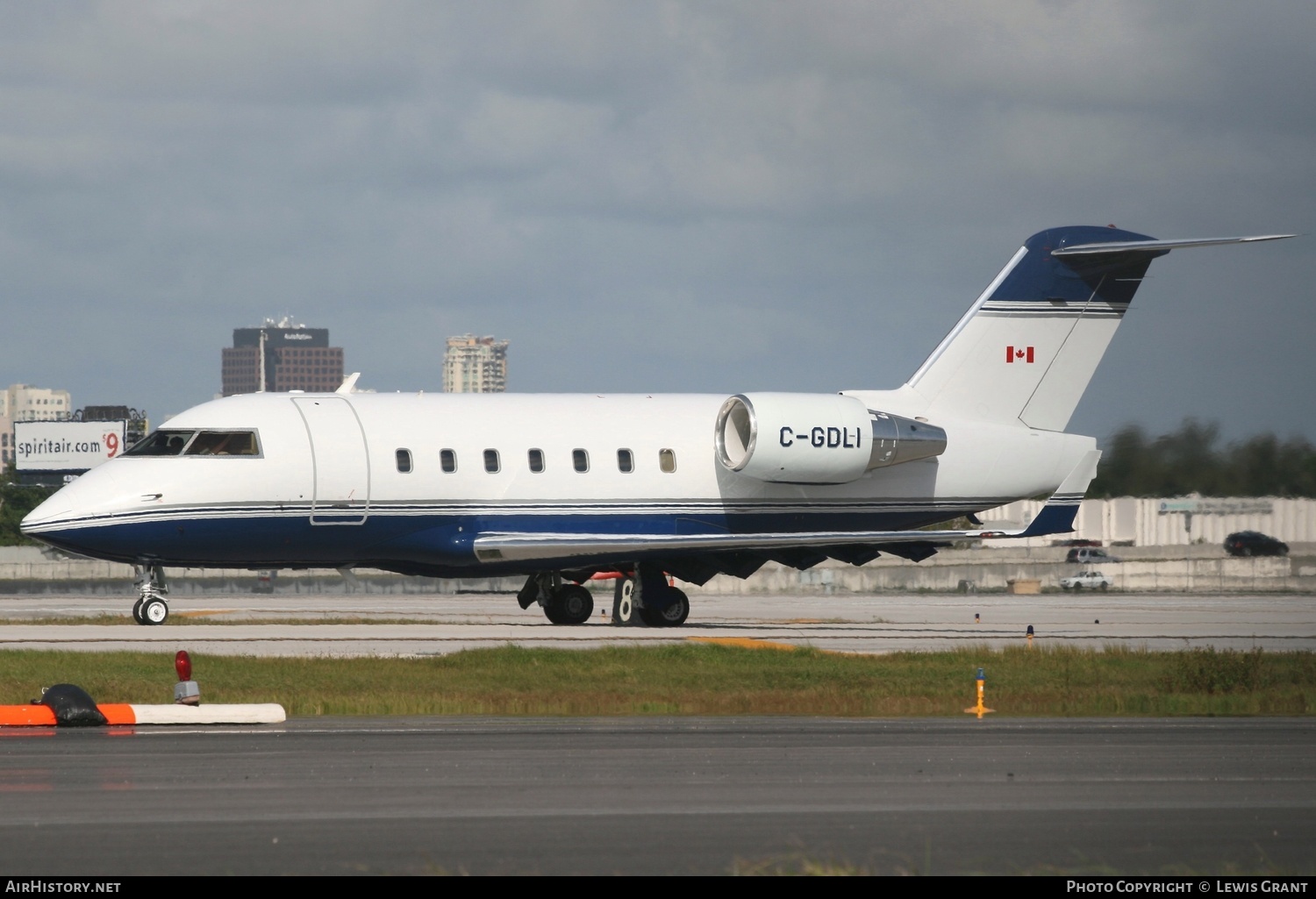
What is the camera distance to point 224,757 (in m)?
16.1

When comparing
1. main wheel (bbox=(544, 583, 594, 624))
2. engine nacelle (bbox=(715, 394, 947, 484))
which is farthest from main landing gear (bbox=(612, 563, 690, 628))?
engine nacelle (bbox=(715, 394, 947, 484))

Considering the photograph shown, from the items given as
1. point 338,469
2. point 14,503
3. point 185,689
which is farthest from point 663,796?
point 14,503

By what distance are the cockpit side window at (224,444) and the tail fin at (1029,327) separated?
14.8 metres

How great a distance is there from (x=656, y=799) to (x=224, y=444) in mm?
22161

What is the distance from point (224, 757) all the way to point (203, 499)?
1781 cm

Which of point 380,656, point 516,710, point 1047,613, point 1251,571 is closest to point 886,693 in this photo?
point 516,710

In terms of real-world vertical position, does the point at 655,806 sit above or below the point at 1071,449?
below

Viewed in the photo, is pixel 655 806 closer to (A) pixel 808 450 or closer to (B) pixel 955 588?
(A) pixel 808 450

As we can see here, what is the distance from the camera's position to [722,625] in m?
38.3

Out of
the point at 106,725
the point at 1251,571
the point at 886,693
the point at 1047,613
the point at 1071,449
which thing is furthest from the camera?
the point at 1251,571

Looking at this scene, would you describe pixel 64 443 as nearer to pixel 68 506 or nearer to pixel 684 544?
pixel 68 506

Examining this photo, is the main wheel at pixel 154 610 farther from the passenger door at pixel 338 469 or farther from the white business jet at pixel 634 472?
the passenger door at pixel 338 469

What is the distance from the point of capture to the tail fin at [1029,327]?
39031 mm

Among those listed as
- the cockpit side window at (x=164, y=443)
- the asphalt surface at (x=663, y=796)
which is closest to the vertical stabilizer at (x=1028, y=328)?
the cockpit side window at (x=164, y=443)
